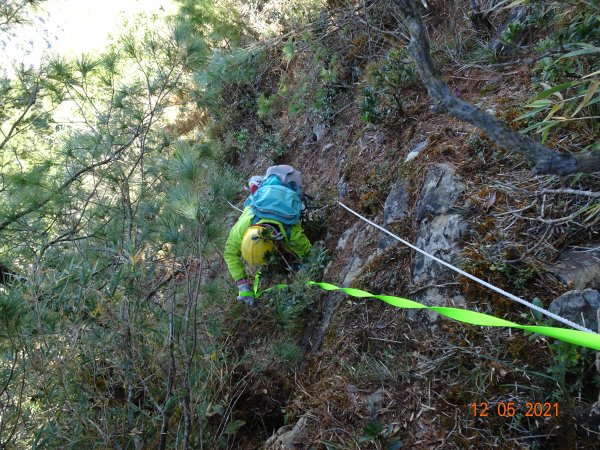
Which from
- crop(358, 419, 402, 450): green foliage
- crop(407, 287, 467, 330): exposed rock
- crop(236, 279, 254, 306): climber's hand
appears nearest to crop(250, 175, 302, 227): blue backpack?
crop(236, 279, 254, 306): climber's hand

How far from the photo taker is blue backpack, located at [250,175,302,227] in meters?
3.42

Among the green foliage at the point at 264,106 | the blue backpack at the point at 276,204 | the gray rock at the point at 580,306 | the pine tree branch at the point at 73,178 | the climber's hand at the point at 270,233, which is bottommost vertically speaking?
the gray rock at the point at 580,306

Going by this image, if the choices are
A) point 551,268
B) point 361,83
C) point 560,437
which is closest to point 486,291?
point 551,268

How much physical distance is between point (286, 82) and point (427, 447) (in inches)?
227

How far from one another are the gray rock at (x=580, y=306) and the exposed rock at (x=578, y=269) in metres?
0.06

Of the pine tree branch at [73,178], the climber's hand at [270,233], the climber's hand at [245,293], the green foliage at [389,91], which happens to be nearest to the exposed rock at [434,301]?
the climber's hand at [270,233]

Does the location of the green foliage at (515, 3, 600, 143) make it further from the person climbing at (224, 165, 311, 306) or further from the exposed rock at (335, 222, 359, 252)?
the person climbing at (224, 165, 311, 306)

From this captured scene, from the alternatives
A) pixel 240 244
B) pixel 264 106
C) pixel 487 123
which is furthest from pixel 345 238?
pixel 264 106

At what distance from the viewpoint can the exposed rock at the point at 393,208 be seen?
9.32 feet

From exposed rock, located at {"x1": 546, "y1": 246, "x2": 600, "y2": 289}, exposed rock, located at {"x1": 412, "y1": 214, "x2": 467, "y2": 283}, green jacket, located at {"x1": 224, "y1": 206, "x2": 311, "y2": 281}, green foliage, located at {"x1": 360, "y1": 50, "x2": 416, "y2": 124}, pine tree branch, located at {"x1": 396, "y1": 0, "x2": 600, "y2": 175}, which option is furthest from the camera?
green foliage, located at {"x1": 360, "y1": 50, "x2": 416, "y2": 124}
